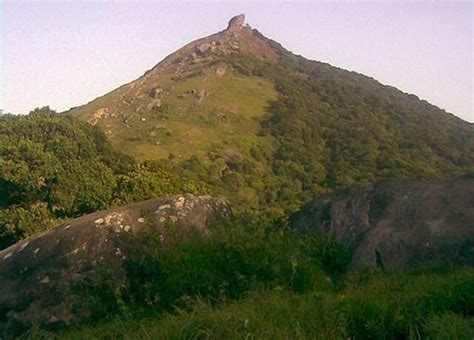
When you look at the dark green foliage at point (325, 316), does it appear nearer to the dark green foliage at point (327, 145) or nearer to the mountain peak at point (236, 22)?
the dark green foliage at point (327, 145)

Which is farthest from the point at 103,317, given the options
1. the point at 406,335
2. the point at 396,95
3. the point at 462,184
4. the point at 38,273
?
the point at 396,95

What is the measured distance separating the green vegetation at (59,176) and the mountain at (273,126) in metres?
21.4

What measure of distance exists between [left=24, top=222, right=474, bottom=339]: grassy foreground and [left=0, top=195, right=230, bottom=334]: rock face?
34cm

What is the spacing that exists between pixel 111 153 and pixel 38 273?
967 inches

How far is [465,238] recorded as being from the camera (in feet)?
29.2

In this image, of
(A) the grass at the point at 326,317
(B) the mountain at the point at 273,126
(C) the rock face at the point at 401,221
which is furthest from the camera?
(B) the mountain at the point at 273,126

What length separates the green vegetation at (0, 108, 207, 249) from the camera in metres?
21.1

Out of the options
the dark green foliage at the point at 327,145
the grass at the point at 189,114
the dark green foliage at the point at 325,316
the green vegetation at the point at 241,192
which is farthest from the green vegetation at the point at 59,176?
the grass at the point at 189,114

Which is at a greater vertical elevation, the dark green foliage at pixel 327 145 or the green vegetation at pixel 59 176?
the green vegetation at pixel 59 176

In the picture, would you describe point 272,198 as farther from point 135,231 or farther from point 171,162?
point 135,231

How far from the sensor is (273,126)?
276ft

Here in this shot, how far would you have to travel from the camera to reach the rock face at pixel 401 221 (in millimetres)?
9078

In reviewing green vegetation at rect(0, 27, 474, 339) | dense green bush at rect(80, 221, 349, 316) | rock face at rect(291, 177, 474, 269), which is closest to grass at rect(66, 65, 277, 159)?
green vegetation at rect(0, 27, 474, 339)

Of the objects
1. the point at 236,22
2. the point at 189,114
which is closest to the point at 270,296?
the point at 189,114
